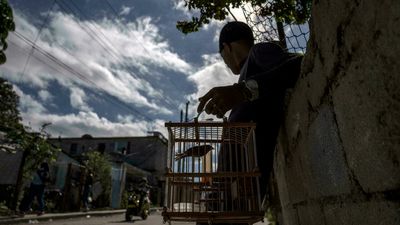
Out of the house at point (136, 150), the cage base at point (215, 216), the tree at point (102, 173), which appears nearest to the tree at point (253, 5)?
the cage base at point (215, 216)

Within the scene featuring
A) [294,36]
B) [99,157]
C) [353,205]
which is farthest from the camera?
[99,157]

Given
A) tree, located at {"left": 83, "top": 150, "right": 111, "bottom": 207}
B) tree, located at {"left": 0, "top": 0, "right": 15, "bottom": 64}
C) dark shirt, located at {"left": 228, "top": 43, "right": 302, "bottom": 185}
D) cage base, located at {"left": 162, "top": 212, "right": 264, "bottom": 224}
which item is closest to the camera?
cage base, located at {"left": 162, "top": 212, "right": 264, "bottom": 224}

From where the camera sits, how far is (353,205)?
1121 mm

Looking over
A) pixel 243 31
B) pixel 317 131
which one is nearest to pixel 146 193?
pixel 243 31

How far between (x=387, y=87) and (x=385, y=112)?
2.6 inches

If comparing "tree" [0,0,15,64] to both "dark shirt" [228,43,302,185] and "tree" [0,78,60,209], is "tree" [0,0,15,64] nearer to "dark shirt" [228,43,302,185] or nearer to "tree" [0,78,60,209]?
"dark shirt" [228,43,302,185]

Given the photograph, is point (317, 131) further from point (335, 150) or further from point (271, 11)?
point (271, 11)

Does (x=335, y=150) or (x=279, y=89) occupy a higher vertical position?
(x=279, y=89)

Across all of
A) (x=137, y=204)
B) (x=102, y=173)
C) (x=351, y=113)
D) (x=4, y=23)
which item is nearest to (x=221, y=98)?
(x=351, y=113)

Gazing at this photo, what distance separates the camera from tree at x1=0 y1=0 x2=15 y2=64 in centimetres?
303

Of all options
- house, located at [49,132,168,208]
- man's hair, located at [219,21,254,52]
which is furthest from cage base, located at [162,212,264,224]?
house, located at [49,132,168,208]

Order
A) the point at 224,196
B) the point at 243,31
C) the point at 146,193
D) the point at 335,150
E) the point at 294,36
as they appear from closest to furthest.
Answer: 1. the point at 335,150
2. the point at 224,196
3. the point at 243,31
4. the point at 294,36
5. the point at 146,193

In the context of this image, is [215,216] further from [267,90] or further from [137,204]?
[137,204]

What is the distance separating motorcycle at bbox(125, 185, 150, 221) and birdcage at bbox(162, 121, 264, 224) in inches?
448
